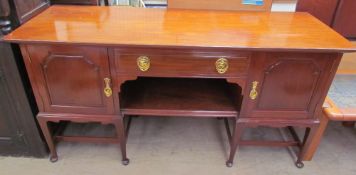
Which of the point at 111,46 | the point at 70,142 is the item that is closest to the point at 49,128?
the point at 70,142

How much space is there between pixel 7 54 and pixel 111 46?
1.57 feet

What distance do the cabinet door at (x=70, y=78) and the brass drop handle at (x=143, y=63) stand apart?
0.14 metres

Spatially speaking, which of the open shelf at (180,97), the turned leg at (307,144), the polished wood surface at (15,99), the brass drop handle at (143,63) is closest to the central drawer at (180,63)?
the brass drop handle at (143,63)

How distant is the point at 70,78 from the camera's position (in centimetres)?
112

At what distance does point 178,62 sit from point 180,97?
12.7 inches

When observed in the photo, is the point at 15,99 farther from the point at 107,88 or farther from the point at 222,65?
the point at 222,65

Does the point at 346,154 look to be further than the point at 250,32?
Yes

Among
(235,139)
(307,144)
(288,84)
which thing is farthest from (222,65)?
(307,144)

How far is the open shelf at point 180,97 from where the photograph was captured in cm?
126

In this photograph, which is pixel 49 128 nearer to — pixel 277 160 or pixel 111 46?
pixel 111 46

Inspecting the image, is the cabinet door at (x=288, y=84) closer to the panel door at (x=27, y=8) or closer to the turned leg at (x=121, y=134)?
the turned leg at (x=121, y=134)

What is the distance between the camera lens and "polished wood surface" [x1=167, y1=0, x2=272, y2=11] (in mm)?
1484

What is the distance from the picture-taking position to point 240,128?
1283 millimetres

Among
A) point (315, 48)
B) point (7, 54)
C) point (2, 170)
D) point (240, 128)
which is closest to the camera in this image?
point (315, 48)
